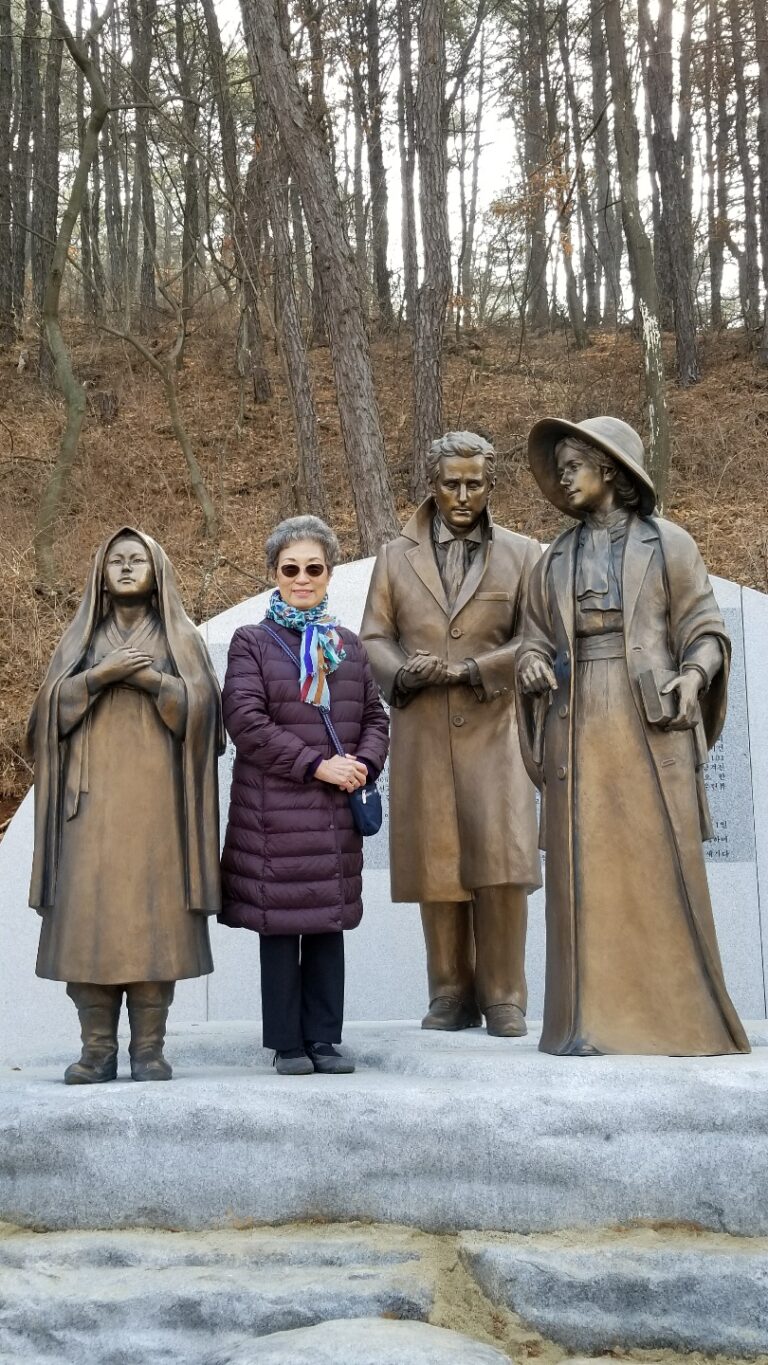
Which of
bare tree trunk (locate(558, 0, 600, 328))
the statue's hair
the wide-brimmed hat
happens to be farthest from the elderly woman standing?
bare tree trunk (locate(558, 0, 600, 328))

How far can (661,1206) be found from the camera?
12.9 feet

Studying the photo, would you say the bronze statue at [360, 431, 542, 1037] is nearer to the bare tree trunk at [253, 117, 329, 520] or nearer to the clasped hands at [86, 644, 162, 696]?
the clasped hands at [86, 644, 162, 696]

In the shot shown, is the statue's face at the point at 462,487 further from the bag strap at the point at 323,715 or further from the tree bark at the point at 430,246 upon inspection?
the tree bark at the point at 430,246

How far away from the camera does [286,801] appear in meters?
4.68

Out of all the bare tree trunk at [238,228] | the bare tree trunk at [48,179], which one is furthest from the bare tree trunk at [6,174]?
the bare tree trunk at [238,228]

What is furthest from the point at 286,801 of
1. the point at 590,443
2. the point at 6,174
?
the point at 6,174

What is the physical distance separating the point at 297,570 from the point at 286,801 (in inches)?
31.2

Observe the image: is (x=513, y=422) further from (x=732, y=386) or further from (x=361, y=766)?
(x=361, y=766)

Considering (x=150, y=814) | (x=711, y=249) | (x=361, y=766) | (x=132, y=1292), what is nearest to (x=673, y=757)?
(x=361, y=766)

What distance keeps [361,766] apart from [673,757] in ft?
3.34

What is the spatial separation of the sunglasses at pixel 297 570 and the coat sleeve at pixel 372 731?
327mm

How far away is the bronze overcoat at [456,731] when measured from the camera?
5145mm

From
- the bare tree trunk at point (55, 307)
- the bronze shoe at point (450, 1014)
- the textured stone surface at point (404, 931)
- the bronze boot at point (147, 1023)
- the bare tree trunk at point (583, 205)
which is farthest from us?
the bare tree trunk at point (583, 205)

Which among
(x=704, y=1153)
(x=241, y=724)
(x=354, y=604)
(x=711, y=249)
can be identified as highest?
(x=711, y=249)
